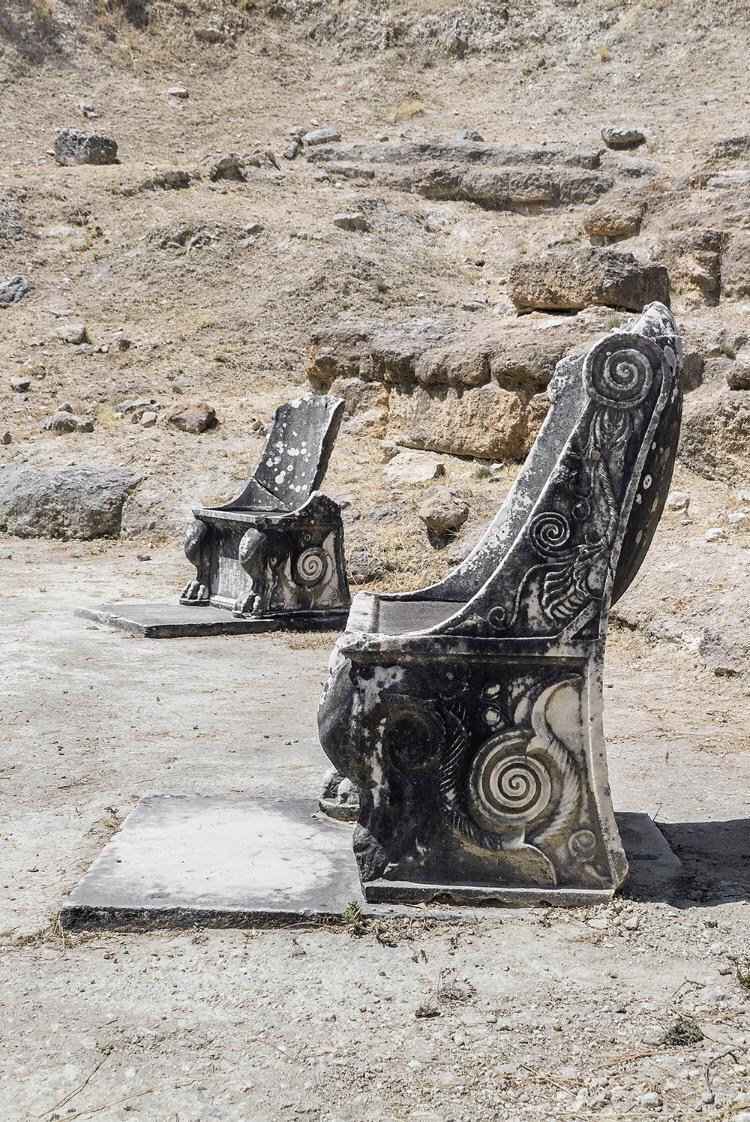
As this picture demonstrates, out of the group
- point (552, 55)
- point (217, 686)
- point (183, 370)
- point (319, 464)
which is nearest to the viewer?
point (217, 686)

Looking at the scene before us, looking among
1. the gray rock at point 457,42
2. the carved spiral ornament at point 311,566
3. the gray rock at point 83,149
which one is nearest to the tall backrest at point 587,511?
the carved spiral ornament at point 311,566

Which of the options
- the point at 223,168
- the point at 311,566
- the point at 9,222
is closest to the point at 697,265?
the point at 311,566

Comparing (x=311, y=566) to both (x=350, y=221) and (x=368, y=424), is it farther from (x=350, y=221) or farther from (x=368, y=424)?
(x=350, y=221)

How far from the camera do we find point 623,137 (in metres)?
24.7

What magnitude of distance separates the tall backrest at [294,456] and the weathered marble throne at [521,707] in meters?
5.71

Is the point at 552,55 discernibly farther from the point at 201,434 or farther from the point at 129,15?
the point at 201,434

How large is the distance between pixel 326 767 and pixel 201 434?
9.18 metres

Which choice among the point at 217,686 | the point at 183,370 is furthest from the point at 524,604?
the point at 183,370

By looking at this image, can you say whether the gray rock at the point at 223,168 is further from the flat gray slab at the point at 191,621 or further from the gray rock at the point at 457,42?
the flat gray slab at the point at 191,621

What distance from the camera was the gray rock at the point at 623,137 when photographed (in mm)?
24719

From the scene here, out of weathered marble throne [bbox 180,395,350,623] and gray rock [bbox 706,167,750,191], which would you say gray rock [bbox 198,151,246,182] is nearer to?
gray rock [bbox 706,167,750,191]

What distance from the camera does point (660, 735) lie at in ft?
17.5

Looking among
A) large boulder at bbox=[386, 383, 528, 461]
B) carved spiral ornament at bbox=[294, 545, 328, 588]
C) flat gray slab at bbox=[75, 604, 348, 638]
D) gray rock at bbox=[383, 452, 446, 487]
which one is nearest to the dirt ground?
flat gray slab at bbox=[75, 604, 348, 638]

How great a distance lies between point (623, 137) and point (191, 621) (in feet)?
67.1
